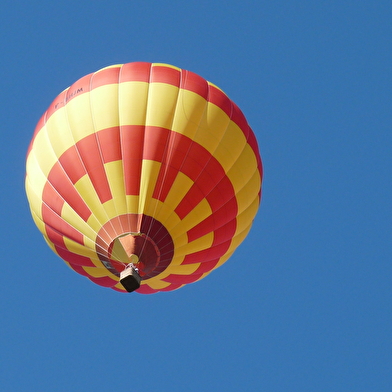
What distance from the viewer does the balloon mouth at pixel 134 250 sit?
1520cm

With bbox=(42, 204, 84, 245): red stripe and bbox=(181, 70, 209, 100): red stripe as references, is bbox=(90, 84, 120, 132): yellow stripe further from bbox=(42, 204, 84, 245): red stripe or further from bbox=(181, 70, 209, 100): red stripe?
bbox=(42, 204, 84, 245): red stripe

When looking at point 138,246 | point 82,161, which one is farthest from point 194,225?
point 82,161

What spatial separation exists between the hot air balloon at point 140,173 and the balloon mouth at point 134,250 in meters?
0.02

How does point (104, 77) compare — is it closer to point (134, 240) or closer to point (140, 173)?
point (140, 173)

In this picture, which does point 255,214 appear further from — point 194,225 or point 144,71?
point 144,71

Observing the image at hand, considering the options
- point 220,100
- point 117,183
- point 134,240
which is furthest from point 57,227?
point 220,100

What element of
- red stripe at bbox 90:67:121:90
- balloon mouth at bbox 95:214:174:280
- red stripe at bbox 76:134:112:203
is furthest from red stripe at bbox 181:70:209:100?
balloon mouth at bbox 95:214:174:280

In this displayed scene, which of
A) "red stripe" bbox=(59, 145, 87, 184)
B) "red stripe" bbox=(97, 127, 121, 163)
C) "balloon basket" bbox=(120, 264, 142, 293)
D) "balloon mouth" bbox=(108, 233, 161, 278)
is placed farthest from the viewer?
"red stripe" bbox=(59, 145, 87, 184)

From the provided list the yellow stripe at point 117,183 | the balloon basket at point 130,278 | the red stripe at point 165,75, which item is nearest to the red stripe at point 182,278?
the balloon basket at point 130,278

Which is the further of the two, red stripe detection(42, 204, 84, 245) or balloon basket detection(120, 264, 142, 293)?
red stripe detection(42, 204, 84, 245)

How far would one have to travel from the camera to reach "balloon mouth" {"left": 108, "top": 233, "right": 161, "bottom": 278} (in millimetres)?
15195

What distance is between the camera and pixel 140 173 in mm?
15367

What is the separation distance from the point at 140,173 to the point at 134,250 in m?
1.39

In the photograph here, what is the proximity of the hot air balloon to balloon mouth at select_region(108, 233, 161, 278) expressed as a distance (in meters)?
0.02
